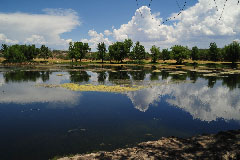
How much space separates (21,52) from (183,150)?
173 metres

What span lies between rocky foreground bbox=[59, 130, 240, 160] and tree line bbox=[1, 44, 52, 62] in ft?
503

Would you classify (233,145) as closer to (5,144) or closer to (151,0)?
(151,0)

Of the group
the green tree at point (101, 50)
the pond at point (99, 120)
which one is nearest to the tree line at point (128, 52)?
the green tree at point (101, 50)

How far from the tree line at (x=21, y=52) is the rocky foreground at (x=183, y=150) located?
153440 millimetres

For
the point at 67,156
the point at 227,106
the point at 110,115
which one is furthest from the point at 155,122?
the point at 227,106

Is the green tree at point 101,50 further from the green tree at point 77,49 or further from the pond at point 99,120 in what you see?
the pond at point 99,120

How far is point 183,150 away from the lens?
1195 cm

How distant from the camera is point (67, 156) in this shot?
12.6 m

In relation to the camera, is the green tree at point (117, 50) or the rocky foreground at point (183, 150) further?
the green tree at point (117, 50)

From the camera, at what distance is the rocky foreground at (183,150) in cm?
1091

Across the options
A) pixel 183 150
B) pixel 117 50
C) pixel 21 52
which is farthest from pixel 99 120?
pixel 21 52

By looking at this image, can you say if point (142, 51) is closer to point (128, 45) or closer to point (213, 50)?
point (128, 45)

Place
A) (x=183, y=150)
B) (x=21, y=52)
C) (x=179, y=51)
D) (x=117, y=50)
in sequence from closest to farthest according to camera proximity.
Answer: (x=183, y=150) → (x=179, y=51) → (x=117, y=50) → (x=21, y=52)

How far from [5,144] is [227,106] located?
2772 centimetres
